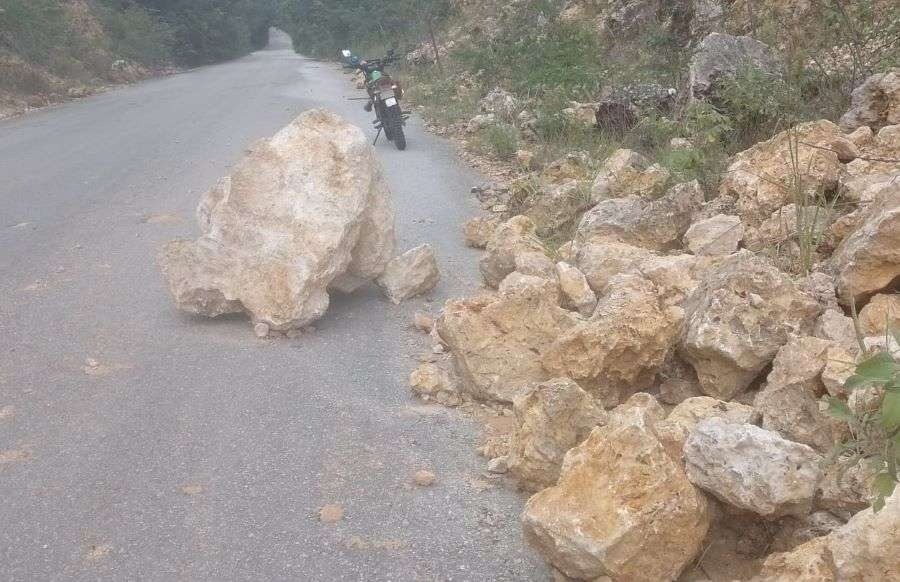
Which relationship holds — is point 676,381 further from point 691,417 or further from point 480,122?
point 480,122

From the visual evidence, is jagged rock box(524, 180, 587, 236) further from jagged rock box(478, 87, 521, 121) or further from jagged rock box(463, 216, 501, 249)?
jagged rock box(478, 87, 521, 121)

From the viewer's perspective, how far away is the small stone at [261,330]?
4.27 metres

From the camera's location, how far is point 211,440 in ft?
10.8

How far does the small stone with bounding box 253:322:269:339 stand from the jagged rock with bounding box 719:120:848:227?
8.91 ft

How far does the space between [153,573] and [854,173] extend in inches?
157

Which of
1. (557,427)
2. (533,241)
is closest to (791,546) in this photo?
(557,427)

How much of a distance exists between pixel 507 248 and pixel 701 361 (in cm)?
186

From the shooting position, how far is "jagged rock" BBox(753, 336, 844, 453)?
2564 mm

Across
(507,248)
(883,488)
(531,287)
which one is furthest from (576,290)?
(883,488)

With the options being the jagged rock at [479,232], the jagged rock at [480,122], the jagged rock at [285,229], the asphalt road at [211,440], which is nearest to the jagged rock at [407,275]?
the asphalt road at [211,440]

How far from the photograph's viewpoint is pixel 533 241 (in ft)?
16.1

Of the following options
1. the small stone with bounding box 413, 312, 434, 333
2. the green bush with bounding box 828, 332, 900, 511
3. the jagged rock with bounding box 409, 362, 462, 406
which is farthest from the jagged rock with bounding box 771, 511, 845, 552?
the small stone with bounding box 413, 312, 434, 333

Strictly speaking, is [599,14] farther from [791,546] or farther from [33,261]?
[791,546]

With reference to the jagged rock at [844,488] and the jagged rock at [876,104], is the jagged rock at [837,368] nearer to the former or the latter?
the jagged rock at [844,488]
